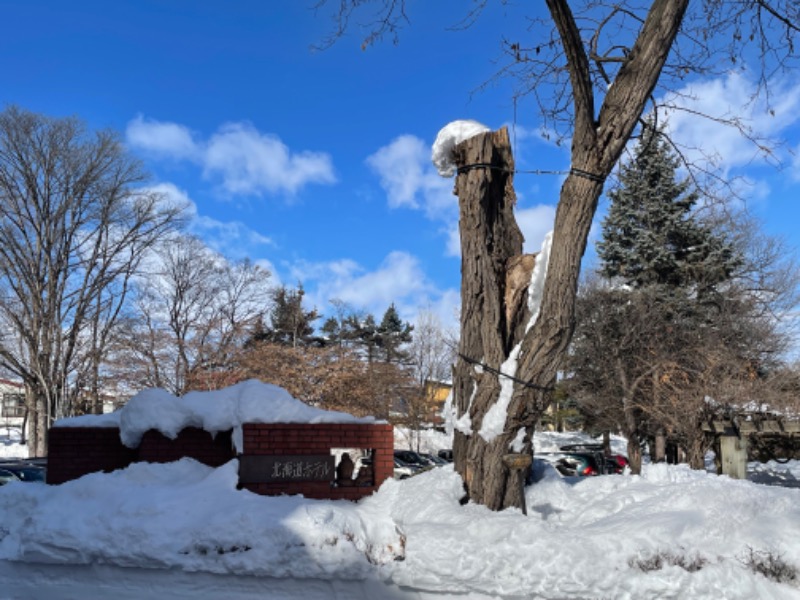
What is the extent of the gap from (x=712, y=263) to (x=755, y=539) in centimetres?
2295

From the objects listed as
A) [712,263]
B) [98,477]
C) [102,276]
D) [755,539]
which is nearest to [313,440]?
[98,477]

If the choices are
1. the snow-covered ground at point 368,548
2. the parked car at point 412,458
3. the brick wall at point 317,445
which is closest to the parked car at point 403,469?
the parked car at point 412,458

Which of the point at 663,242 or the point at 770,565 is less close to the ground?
the point at 663,242

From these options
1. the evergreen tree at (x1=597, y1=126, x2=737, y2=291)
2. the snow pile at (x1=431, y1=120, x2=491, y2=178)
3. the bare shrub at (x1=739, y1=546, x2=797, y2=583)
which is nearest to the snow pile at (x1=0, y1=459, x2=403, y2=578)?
the bare shrub at (x1=739, y1=546, x2=797, y2=583)

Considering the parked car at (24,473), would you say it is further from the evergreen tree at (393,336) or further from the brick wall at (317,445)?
the evergreen tree at (393,336)

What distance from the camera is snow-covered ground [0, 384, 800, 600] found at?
4.91 m

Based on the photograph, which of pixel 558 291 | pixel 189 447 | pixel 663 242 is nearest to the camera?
pixel 558 291

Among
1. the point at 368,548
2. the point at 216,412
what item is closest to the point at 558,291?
the point at 368,548

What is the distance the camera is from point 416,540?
216 inches

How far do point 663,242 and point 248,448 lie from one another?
23761 millimetres

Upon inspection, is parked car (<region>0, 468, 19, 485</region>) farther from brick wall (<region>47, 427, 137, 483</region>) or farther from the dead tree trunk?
the dead tree trunk

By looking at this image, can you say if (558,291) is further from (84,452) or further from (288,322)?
(288,322)

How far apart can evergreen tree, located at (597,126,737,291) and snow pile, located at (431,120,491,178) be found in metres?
19.5

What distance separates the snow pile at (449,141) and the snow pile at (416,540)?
3.83 meters
